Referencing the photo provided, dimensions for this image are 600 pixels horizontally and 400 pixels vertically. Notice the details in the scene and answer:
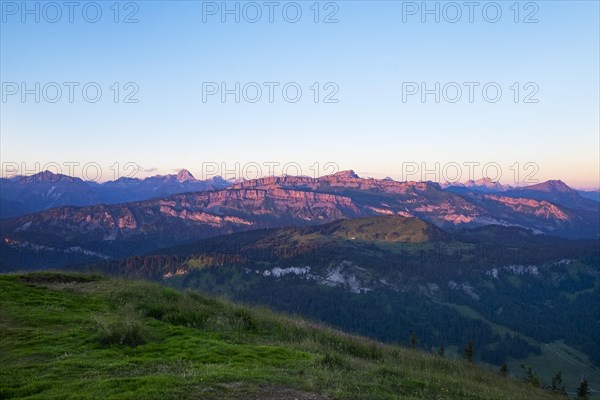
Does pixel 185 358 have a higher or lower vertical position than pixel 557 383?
higher

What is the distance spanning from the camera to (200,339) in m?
21.5

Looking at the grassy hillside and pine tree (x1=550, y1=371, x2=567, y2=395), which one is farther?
pine tree (x1=550, y1=371, x2=567, y2=395)

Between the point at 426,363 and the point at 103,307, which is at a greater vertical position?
the point at 103,307

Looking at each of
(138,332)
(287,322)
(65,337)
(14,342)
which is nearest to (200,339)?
(138,332)

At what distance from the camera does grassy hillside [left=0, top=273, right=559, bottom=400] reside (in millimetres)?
14109

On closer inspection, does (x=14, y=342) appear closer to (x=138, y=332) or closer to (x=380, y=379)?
(x=138, y=332)

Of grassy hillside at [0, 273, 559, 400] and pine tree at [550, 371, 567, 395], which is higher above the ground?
Result: grassy hillside at [0, 273, 559, 400]

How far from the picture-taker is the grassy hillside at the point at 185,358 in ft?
46.3

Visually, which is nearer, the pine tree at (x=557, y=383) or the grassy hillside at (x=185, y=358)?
the grassy hillside at (x=185, y=358)

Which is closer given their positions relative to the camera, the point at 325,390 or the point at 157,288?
the point at 325,390

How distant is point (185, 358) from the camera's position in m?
18.2

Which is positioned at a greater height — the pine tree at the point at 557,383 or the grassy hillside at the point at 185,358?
the grassy hillside at the point at 185,358

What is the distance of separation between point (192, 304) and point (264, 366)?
14.9 meters

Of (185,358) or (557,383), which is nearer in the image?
(185,358)
